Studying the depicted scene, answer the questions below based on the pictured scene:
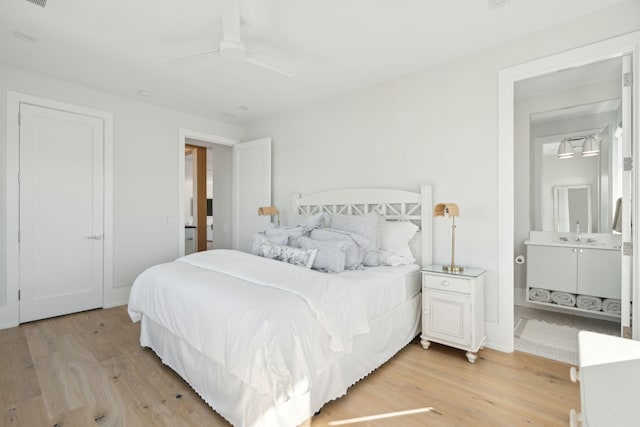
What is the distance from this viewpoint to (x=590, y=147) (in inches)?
135

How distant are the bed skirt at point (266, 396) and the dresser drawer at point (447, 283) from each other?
10.0 inches

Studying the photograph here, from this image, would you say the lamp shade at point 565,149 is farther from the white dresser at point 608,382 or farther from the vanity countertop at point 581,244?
the white dresser at point 608,382

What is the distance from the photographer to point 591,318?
133 inches

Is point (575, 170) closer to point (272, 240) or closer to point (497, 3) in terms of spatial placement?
point (497, 3)

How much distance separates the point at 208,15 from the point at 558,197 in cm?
411

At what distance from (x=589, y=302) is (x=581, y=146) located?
1.75 metres

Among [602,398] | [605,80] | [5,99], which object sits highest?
[605,80]

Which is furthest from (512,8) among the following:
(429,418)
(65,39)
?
(65,39)

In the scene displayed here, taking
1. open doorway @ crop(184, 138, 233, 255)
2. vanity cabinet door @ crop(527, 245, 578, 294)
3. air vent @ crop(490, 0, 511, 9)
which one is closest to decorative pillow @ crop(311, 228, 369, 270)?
air vent @ crop(490, 0, 511, 9)

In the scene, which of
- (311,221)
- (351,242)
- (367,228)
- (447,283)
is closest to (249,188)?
(311,221)

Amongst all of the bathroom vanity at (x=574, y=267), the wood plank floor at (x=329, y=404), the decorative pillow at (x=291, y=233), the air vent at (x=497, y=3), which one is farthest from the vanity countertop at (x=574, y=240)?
the decorative pillow at (x=291, y=233)

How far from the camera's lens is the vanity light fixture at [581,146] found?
3.39 meters

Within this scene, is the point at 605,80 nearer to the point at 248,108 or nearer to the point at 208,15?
the point at 208,15

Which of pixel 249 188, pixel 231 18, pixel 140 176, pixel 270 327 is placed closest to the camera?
pixel 270 327
